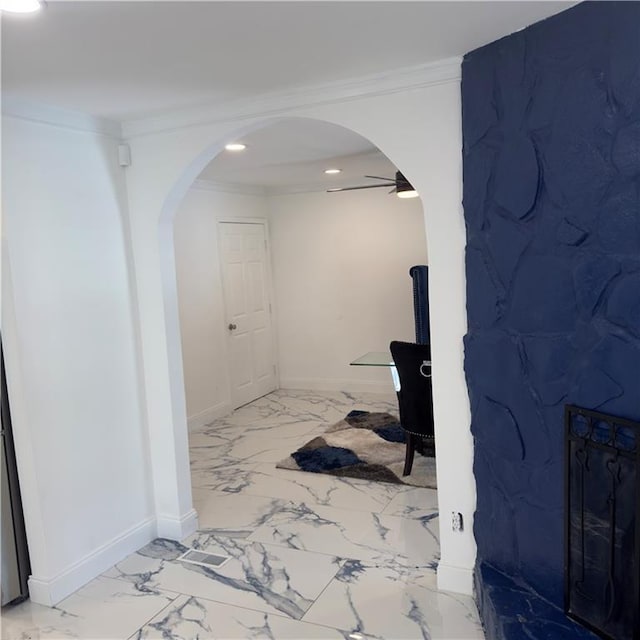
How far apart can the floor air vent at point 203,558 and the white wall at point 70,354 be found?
318mm

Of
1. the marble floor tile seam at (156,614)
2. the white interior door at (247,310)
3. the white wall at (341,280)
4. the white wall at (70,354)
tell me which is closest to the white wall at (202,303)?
→ the white interior door at (247,310)

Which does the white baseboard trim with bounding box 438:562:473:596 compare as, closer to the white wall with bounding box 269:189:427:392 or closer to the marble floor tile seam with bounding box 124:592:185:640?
the marble floor tile seam with bounding box 124:592:185:640

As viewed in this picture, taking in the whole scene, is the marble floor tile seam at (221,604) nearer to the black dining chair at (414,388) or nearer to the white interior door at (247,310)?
the black dining chair at (414,388)

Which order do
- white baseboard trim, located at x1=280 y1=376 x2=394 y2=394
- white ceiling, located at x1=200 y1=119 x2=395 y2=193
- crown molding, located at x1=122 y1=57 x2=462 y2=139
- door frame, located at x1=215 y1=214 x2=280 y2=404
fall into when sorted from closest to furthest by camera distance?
crown molding, located at x1=122 y1=57 x2=462 y2=139, white ceiling, located at x1=200 y1=119 x2=395 y2=193, door frame, located at x1=215 y1=214 x2=280 y2=404, white baseboard trim, located at x1=280 y1=376 x2=394 y2=394

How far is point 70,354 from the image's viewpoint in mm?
2750

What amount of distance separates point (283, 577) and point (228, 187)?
13.2 feet

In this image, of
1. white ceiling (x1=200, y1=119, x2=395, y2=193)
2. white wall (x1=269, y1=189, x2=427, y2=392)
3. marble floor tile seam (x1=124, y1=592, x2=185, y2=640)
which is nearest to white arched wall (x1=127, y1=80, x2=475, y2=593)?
white ceiling (x1=200, y1=119, x2=395, y2=193)

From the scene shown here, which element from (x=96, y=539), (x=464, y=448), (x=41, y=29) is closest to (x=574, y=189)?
(x=464, y=448)

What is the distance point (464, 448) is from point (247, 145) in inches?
97.4

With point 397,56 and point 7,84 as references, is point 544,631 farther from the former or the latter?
point 7,84

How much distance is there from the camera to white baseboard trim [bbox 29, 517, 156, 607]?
104 inches

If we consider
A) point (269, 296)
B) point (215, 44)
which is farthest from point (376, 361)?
point (215, 44)

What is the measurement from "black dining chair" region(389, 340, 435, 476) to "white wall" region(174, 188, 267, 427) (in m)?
2.20

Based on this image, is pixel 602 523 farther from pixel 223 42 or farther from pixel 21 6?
pixel 21 6
